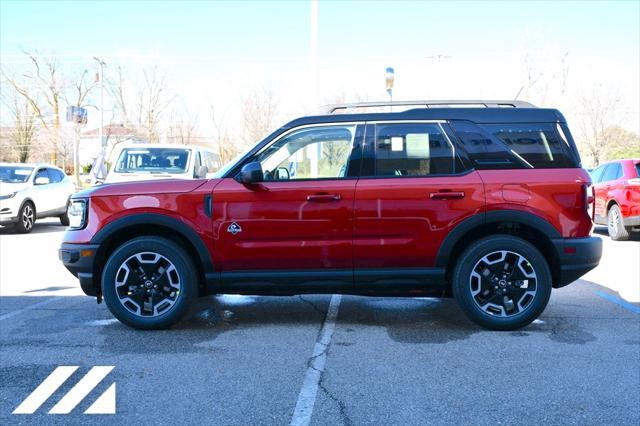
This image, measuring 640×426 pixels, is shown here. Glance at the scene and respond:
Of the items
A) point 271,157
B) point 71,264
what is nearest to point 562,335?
point 271,157

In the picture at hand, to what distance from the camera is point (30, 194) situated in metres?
13.9

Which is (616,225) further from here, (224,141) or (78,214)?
(224,141)

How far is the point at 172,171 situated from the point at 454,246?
866 cm

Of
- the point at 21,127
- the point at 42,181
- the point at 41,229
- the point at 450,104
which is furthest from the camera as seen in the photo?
the point at 21,127

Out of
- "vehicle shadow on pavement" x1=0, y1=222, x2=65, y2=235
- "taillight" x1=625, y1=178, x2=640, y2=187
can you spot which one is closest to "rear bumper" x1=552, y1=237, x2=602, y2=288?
"taillight" x1=625, y1=178, x2=640, y2=187

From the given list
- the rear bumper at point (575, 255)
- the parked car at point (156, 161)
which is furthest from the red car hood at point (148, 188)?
the parked car at point (156, 161)

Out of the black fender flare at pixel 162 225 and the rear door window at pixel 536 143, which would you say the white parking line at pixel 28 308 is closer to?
the black fender flare at pixel 162 225

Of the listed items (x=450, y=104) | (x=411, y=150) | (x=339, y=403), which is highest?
(x=450, y=104)

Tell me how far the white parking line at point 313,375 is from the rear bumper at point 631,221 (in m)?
7.91

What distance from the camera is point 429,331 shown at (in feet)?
16.5

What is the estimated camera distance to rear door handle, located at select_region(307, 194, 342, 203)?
4.87 meters

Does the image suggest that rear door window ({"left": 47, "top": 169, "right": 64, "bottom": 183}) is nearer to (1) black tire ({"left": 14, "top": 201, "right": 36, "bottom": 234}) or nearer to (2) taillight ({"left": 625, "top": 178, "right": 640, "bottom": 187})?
(1) black tire ({"left": 14, "top": 201, "right": 36, "bottom": 234})

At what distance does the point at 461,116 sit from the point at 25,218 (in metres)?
11.9
